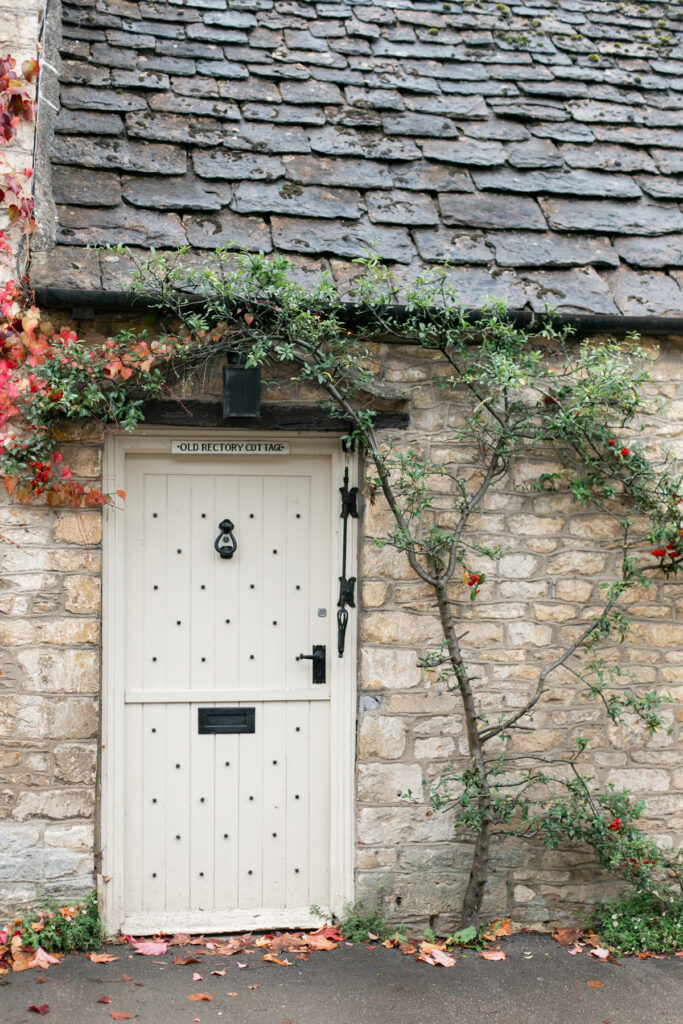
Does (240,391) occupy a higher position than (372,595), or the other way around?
(240,391)

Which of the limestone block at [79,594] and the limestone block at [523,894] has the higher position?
the limestone block at [79,594]

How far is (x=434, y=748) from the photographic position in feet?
15.0

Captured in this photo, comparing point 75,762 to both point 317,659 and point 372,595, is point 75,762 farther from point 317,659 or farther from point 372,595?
point 372,595

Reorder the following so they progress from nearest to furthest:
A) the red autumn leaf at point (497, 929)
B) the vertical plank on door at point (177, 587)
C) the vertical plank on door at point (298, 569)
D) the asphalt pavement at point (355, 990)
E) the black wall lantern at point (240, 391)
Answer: the asphalt pavement at point (355, 990), the black wall lantern at point (240, 391), the red autumn leaf at point (497, 929), the vertical plank on door at point (177, 587), the vertical plank on door at point (298, 569)

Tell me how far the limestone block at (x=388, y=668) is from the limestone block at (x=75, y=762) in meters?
1.30

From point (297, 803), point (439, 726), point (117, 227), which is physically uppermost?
point (117, 227)

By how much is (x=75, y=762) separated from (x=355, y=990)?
1581mm

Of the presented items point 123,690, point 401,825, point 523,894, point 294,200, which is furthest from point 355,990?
point 294,200

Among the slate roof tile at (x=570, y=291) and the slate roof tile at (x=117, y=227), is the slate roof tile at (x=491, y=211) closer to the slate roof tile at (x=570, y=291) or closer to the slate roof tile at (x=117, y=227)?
the slate roof tile at (x=570, y=291)

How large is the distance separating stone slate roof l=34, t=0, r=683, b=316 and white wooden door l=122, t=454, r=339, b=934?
1.13 meters

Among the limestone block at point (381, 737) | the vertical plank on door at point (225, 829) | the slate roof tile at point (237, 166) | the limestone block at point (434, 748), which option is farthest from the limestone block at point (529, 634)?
the slate roof tile at point (237, 166)

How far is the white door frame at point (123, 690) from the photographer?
14.5ft

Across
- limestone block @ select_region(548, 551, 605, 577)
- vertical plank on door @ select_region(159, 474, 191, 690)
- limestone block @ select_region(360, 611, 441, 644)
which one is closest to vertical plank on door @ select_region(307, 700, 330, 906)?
limestone block @ select_region(360, 611, 441, 644)

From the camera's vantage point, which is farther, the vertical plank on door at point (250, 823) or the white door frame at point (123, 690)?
the vertical plank on door at point (250, 823)
